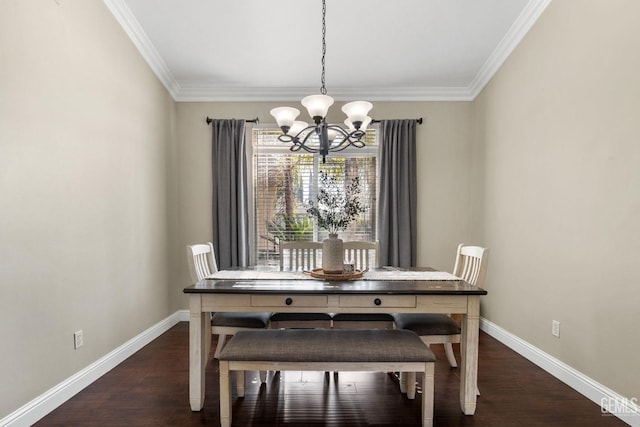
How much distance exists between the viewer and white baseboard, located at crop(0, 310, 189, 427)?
1.79 m

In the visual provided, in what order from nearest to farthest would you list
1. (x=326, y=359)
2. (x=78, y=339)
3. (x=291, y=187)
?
(x=326, y=359) < (x=78, y=339) < (x=291, y=187)

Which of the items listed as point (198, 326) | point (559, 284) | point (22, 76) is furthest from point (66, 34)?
point (559, 284)

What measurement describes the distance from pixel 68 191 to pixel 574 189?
3.36 m

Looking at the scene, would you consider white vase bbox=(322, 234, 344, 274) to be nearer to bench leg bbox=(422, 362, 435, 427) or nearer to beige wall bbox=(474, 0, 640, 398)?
bench leg bbox=(422, 362, 435, 427)

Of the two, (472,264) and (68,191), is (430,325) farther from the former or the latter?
(68,191)

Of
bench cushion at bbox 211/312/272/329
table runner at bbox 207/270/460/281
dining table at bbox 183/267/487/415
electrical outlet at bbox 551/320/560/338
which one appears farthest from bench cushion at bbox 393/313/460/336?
bench cushion at bbox 211/312/272/329

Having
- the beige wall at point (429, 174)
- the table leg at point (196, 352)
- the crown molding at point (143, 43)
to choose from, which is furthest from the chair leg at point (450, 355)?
the crown molding at point (143, 43)

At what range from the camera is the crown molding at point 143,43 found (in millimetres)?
2594

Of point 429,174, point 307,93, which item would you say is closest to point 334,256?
point 429,174

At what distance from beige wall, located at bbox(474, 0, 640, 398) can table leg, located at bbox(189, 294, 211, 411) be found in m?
2.42

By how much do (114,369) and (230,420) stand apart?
134cm

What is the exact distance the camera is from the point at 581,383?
7.20ft

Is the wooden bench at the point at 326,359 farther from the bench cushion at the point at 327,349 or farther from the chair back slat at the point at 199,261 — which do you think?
the chair back slat at the point at 199,261

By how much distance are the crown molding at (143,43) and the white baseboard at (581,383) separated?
4.21 m
